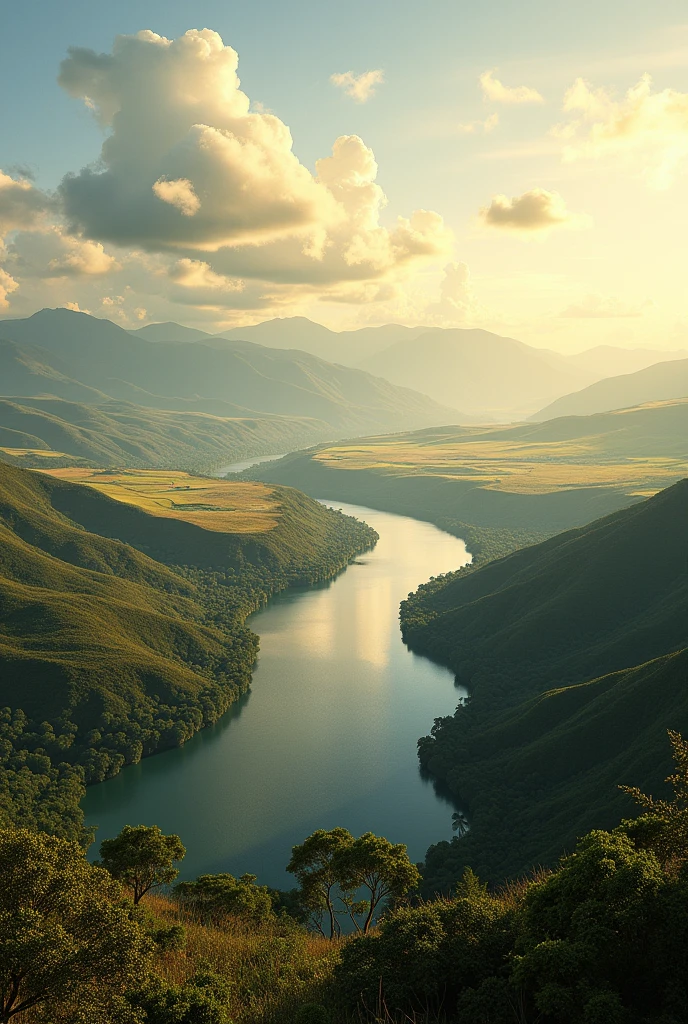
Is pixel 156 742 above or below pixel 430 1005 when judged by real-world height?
below

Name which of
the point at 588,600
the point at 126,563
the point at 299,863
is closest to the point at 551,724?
the point at 588,600

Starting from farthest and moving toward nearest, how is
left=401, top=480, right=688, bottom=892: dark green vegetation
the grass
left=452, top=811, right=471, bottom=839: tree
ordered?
left=452, top=811, right=471, bottom=839: tree < left=401, top=480, right=688, bottom=892: dark green vegetation < the grass

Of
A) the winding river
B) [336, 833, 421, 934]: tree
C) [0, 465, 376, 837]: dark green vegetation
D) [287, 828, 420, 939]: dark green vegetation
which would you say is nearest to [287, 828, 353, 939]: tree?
[287, 828, 420, 939]: dark green vegetation

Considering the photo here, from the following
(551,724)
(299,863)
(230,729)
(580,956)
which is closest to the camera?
(580,956)

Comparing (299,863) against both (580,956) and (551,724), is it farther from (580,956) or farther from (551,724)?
(551,724)

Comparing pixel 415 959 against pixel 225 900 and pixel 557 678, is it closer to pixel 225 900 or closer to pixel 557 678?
pixel 225 900

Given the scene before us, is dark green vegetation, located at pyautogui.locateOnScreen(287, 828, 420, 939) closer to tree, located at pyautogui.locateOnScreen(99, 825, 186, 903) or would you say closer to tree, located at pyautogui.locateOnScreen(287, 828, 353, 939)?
tree, located at pyautogui.locateOnScreen(287, 828, 353, 939)
